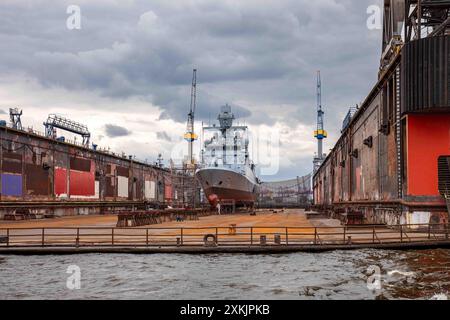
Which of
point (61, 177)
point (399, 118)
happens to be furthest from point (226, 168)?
point (399, 118)

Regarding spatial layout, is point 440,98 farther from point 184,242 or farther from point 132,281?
point 132,281

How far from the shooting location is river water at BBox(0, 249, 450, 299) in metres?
17.7

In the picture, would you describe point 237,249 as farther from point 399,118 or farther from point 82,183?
point 82,183

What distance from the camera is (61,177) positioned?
241 ft

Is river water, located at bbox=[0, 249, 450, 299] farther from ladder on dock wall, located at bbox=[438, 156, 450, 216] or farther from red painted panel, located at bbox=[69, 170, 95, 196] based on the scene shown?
red painted panel, located at bbox=[69, 170, 95, 196]

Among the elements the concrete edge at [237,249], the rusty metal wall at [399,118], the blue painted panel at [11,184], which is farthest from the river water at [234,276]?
the blue painted panel at [11,184]

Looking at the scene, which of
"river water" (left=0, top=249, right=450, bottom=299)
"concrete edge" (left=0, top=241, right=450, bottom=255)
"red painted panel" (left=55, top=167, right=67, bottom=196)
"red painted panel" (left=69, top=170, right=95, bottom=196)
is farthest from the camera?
"red painted panel" (left=69, top=170, right=95, bottom=196)

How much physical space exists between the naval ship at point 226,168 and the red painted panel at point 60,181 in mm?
23334

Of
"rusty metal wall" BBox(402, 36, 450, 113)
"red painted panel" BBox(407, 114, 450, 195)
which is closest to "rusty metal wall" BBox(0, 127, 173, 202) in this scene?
"red painted panel" BBox(407, 114, 450, 195)

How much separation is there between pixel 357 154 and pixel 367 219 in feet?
35.3

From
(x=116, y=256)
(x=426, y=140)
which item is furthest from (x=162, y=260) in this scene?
(x=426, y=140)

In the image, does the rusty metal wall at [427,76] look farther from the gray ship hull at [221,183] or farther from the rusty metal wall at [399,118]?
the gray ship hull at [221,183]

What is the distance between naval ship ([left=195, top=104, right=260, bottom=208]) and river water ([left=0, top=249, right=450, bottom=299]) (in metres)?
60.4

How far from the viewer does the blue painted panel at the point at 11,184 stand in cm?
5888
